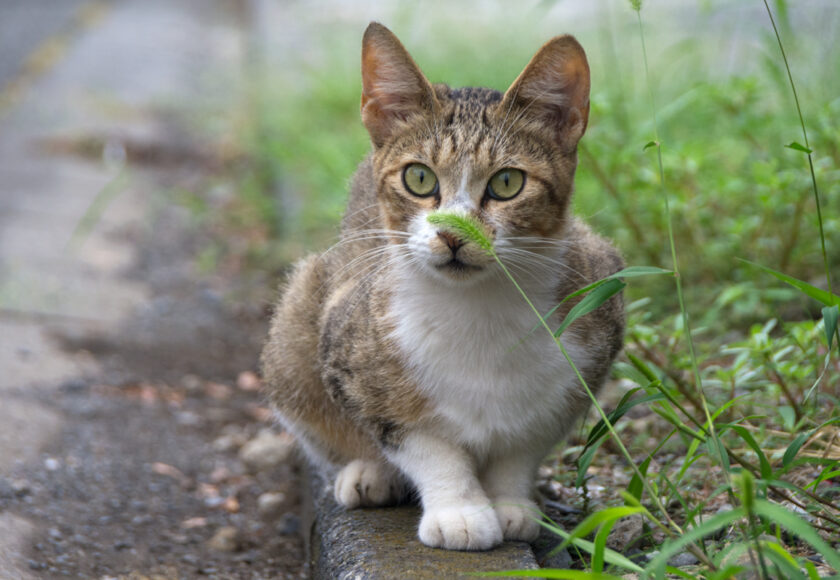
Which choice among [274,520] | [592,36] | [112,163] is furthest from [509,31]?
[274,520]

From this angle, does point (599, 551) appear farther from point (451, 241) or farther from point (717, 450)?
point (451, 241)

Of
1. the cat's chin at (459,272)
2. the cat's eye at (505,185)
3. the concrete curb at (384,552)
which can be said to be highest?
the cat's eye at (505,185)

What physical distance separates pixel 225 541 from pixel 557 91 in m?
1.91

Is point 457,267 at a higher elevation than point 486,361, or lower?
higher

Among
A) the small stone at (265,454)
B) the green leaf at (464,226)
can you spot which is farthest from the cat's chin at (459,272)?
the small stone at (265,454)

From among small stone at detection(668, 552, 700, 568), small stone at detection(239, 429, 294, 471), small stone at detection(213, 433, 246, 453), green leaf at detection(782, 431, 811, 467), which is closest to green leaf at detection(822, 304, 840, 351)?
green leaf at detection(782, 431, 811, 467)

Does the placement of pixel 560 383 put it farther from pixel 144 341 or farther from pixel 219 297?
pixel 219 297

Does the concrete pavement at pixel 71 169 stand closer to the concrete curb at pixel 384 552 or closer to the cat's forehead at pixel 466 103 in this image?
the concrete curb at pixel 384 552

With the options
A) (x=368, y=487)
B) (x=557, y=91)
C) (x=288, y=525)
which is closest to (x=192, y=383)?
(x=288, y=525)

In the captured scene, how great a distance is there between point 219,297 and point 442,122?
319 centimetres

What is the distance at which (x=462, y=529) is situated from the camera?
7.81 feet

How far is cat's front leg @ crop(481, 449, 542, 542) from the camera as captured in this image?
8.20 ft

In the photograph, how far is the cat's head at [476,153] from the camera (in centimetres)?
238

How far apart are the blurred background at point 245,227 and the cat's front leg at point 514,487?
→ 2.09 ft
